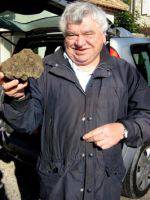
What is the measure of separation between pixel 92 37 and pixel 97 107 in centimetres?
43

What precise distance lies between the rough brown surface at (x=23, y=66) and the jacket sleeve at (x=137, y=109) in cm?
64

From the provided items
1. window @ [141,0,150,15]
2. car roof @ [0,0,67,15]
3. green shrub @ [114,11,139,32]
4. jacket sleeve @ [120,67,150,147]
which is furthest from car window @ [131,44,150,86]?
window @ [141,0,150,15]

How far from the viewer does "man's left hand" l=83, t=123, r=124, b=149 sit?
2654 millimetres

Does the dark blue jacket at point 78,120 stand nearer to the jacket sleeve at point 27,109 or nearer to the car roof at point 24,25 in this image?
the jacket sleeve at point 27,109

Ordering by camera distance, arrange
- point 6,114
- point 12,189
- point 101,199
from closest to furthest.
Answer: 1. point 6,114
2. point 101,199
3. point 12,189

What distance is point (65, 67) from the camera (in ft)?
9.36

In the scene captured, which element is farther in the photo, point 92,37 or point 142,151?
point 142,151

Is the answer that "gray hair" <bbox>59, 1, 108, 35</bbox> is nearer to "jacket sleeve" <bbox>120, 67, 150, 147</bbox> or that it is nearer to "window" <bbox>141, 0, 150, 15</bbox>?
"jacket sleeve" <bbox>120, 67, 150, 147</bbox>

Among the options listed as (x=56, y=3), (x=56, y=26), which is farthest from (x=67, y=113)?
(x=56, y=26)

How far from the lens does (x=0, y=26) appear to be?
547cm

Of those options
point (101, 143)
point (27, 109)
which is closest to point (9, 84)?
point (27, 109)

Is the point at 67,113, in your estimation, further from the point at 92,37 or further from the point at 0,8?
the point at 0,8

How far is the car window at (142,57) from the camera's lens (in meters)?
4.87

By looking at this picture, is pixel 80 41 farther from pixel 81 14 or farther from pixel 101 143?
pixel 101 143
